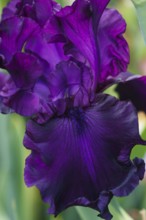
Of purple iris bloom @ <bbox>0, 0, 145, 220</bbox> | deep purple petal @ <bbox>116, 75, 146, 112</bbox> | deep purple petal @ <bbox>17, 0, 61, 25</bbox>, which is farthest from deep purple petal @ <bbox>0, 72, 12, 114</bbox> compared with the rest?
deep purple petal @ <bbox>116, 75, 146, 112</bbox>

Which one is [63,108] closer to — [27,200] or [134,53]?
[27,200]

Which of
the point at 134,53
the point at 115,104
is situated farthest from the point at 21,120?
the point at 134,53

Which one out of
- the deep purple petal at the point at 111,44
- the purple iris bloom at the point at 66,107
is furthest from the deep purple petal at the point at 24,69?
the deep purple petal at the point at 111,44

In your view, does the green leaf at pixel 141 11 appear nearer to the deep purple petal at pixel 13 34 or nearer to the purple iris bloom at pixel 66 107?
the purple iris bloom at pixel 66 107

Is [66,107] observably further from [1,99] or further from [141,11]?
[141,11]

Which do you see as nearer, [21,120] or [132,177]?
[132,177]
